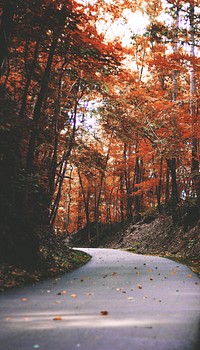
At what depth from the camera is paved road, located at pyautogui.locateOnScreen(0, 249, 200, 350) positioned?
307 centimetres

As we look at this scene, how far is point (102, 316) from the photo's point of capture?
4000 mm

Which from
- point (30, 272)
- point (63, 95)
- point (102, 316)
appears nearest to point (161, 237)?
point (63, 95)

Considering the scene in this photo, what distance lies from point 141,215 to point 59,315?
22.1 meters

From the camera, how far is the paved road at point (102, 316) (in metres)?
3.07

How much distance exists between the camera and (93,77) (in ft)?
43.1

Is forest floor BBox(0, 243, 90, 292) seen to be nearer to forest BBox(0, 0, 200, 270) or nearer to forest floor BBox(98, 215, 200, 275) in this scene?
forest BBox(0, 0, 200, 270)

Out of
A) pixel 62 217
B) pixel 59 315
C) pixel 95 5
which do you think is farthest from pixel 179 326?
pixel 62 217

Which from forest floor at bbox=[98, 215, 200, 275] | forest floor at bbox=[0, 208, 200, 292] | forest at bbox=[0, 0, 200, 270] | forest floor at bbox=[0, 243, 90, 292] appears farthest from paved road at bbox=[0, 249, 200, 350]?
forest floor at bbox=[98, 215, 200, 275]

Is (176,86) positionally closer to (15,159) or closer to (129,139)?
(129,139)

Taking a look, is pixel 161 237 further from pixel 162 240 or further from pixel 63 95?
pixel 63 95

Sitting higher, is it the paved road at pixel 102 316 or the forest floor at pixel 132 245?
the forest floor at pixel 132 245

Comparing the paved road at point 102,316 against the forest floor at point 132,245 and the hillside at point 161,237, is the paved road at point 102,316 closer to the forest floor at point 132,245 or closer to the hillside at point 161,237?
the forest floor at point 132,245

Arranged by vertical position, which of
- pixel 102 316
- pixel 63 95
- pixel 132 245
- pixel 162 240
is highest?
pixel 63 95

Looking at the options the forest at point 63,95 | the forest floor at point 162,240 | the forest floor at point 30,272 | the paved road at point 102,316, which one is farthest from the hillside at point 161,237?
the paved road at point 102,316
